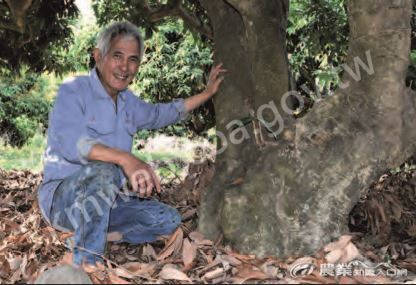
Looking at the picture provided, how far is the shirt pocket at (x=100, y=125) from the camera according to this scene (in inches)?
115

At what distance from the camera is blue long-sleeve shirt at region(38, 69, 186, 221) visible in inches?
107

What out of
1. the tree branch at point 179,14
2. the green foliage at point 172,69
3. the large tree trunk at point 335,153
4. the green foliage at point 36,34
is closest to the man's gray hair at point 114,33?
the large tree trunk at point 335,153

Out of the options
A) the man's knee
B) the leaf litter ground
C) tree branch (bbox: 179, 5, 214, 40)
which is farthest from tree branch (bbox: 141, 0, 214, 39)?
the man's knee

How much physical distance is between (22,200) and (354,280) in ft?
11.5

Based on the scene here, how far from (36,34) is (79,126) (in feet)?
11.6

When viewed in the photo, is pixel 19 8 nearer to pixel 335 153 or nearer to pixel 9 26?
pixel 9 26

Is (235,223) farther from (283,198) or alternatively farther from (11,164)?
(11,164)

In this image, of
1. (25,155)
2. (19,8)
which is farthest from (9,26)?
(25,155)

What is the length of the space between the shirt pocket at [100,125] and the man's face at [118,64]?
0.18 m

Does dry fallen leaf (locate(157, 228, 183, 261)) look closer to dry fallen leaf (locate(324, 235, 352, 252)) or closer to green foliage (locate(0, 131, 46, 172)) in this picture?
dry fallen leaf (locate(324, 235, 352, 252))

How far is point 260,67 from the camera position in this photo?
3.03 m

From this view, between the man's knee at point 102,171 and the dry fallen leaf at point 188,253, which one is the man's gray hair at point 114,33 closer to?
the man's knee at point 102,171

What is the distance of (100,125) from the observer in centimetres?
296

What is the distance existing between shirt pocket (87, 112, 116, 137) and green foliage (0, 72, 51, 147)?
10366 mm
